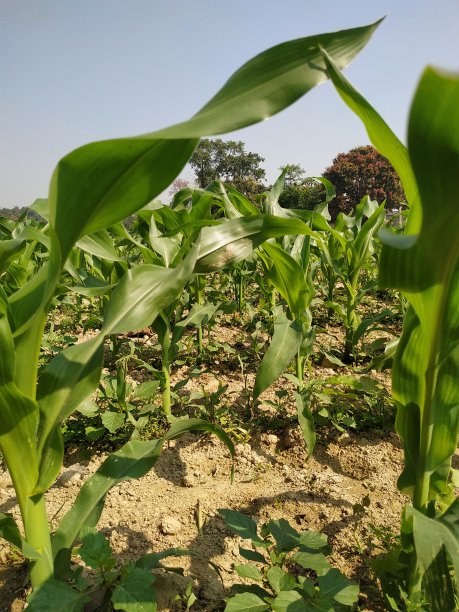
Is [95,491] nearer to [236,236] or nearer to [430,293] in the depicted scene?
[236,236]

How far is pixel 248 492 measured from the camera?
1.66m

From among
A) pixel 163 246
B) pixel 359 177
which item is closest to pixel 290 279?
pixel 163 246

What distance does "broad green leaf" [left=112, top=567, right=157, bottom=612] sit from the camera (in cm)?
86

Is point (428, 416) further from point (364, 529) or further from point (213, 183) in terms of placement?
point (213, 183)

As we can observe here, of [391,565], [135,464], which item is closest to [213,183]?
[135,464]

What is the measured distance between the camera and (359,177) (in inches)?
1405

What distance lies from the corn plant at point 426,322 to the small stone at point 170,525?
68cm

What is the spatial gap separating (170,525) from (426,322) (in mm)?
1113

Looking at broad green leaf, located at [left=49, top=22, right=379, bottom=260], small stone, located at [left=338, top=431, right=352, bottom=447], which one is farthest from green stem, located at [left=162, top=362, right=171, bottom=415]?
broad green leaf, located at [left=49, top=22, right=379, bottom=260]

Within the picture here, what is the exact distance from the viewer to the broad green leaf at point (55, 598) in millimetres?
879

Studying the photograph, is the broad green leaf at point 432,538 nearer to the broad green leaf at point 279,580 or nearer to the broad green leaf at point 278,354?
the broad green leaf at point 279,580

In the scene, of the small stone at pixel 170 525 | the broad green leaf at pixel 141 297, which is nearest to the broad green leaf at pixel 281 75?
the broad green leaf at pixel 141 297

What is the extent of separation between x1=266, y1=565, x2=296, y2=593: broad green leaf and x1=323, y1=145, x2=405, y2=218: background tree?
117 feet

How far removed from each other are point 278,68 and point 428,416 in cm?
77
